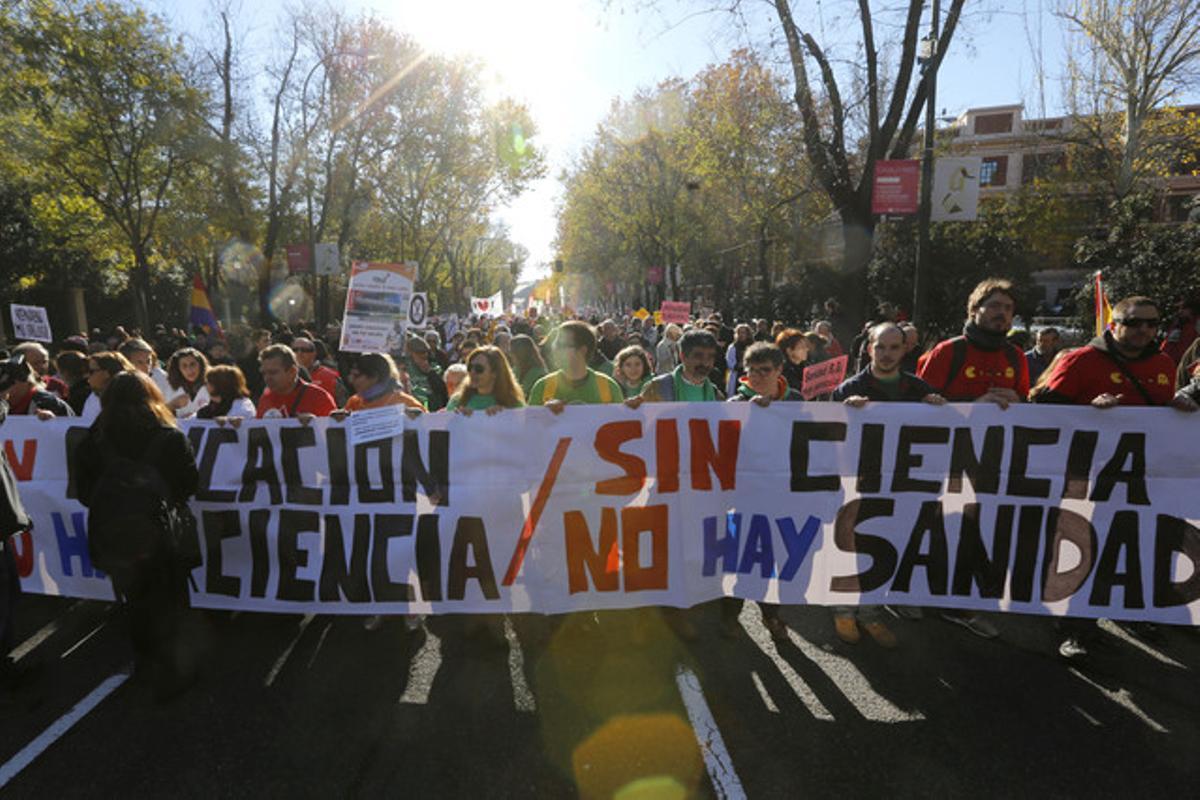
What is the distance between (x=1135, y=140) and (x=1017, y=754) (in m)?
29.7

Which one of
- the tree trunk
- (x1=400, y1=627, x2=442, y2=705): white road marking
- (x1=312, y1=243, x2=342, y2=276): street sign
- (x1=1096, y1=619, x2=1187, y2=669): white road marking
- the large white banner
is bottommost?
(x1=1096, y1=619, x2=1187, y2=669): white road marking

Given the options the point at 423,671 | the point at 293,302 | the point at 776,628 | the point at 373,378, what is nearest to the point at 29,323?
the point at 373,378

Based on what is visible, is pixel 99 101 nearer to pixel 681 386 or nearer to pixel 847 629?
pixel 681 386

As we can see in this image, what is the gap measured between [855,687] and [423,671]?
2.30 meters

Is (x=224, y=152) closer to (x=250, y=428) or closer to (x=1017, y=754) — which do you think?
(x=250, y=428)

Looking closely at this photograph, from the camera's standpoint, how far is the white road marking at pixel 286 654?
3752 mm

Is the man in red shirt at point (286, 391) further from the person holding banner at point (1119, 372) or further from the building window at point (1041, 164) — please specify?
the building window at point (1041, 164)

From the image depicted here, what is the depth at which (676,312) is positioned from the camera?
15977 mm

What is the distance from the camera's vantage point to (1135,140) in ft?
81.0

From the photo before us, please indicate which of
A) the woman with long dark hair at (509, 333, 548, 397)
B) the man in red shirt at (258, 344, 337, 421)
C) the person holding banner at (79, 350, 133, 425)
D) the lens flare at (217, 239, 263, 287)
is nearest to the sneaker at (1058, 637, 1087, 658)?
the woman with long dark hair at (509, 333, 548, 397)

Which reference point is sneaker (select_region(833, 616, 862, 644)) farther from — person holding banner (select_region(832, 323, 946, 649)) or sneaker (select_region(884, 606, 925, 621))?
sneaker (select_region(884, 606, 925, 621))

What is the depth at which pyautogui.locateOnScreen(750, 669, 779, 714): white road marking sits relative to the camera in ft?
11.2

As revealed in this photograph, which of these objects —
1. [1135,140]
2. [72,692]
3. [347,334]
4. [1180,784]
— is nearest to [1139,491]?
[1180,784]

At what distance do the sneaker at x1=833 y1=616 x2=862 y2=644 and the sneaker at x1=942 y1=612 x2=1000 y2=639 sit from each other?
66 cm
